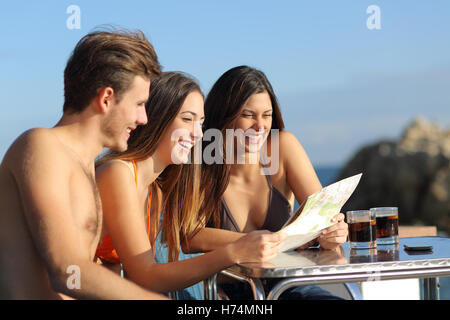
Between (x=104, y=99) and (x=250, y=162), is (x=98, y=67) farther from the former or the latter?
(x=250, y=162)

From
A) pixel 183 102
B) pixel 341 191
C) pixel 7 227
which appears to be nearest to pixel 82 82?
pixel 7 227

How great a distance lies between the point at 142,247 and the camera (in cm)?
250

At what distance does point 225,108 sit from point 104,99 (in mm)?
1525

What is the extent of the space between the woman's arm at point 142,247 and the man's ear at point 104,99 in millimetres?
423

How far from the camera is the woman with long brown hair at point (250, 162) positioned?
139 inches

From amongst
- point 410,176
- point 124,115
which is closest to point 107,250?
point 124,115

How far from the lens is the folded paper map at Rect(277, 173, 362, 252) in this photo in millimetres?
2561

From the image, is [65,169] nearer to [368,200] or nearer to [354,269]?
[354,269]

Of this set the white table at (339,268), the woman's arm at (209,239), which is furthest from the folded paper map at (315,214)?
the woman's arm at (209,239)

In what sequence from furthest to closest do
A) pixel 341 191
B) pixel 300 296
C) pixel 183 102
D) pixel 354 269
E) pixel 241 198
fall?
pixel 241 198
pixel 300 296
pixel 183 102
pixel 341 191
pixel 354 269

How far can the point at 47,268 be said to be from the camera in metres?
1.88

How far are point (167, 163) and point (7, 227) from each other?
110cm

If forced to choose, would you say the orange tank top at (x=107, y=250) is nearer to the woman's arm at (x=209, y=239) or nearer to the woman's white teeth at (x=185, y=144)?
the woman's white teeth at (x=185, y=144)

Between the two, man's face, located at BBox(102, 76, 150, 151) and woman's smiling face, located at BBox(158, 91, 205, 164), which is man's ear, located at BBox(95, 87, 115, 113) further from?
woman's smiling face, located at BBox(158, 91, 205, 164)
